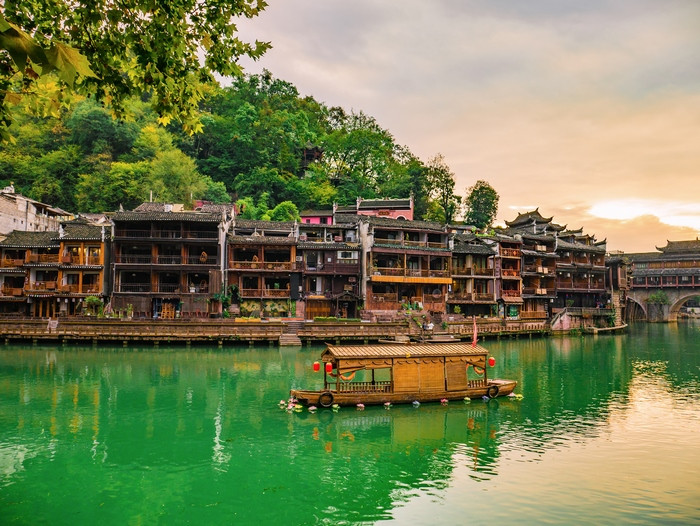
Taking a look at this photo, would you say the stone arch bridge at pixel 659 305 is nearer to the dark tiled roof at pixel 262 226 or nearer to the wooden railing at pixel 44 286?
the dark tiled roof at pixel 262 226

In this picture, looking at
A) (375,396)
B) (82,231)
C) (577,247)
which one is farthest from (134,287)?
(577,247)

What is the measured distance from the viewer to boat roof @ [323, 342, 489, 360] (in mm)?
22172

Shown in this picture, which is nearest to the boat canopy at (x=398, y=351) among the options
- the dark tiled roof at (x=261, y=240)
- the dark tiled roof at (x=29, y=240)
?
the dark tiled roof at (x=261, y=240)

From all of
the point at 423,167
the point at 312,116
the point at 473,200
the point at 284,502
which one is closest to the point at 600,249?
the point at 473,200

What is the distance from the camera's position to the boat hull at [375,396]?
72.3 feet

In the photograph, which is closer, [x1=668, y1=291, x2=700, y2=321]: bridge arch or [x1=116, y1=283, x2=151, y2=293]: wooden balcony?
[x1=116, y1=283, x2=151, y2=293]: wooden balcony

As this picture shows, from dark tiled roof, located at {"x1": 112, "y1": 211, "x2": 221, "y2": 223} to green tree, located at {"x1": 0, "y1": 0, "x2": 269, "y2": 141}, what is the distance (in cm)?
3951

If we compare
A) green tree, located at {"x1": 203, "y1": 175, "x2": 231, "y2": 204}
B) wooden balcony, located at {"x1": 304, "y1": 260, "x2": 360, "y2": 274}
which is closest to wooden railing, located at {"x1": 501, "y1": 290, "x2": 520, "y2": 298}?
wooden balcony, located at {"x1": 304, "y1": 260, "x2": 360, "y2": 274}

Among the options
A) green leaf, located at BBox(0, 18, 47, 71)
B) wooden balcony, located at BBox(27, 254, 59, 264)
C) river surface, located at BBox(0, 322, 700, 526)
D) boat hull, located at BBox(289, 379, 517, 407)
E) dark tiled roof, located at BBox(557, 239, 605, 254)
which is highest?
dark tiled roof, located at BBox(557, 239, 605, 254)

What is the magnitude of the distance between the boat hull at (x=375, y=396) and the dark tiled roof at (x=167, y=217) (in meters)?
29.2

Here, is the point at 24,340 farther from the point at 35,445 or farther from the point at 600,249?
the point at 600,249

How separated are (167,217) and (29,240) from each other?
1448cm

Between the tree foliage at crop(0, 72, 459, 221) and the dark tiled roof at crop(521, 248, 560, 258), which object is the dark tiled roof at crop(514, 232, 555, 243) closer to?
the dark tiled roof at crop(521, 248, 560, 258)

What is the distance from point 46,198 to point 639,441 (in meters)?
73.0
